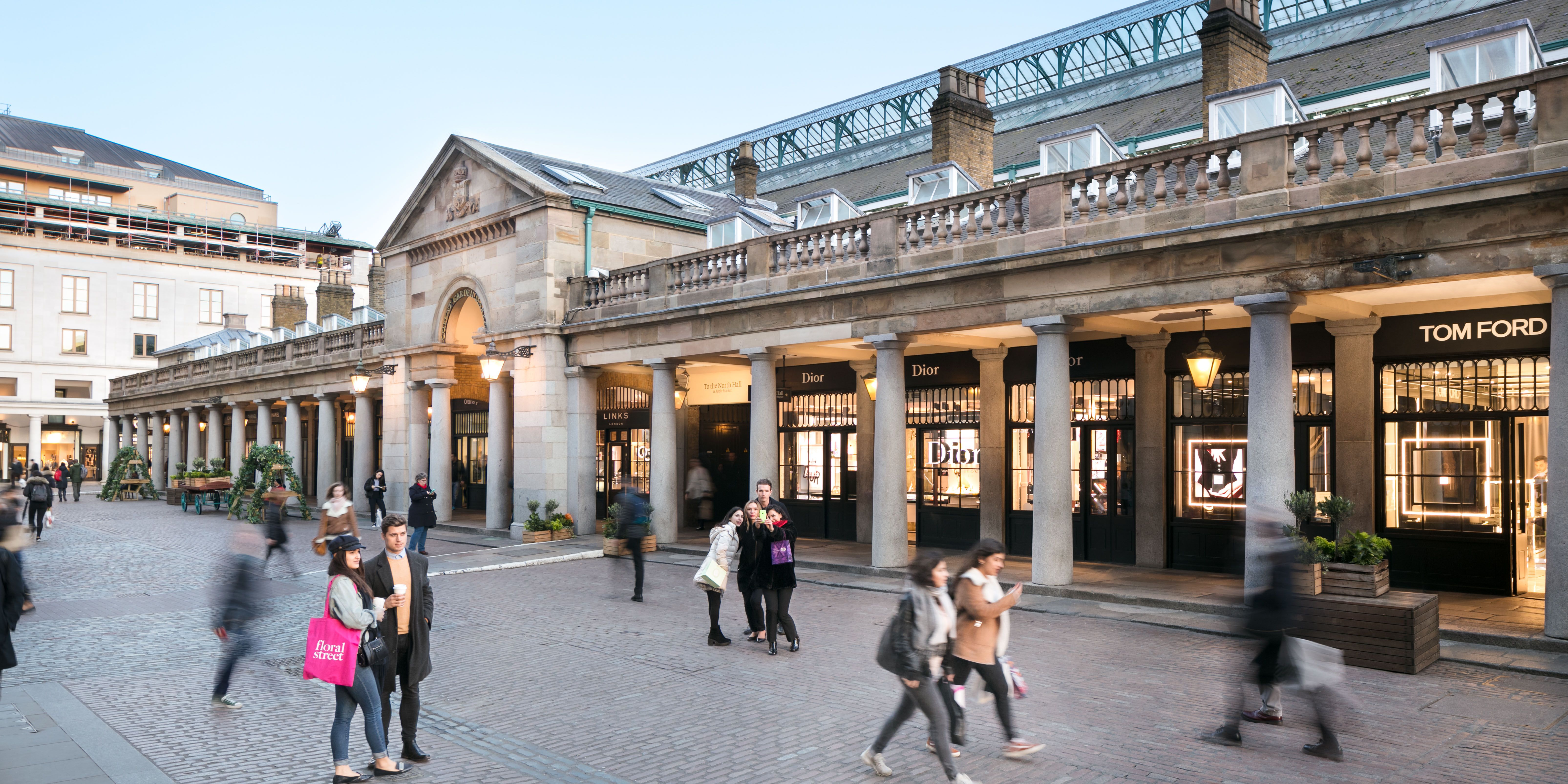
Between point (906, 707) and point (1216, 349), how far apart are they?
1130cm

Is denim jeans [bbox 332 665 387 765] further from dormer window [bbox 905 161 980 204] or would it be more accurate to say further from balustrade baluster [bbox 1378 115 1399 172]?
dormer window [bbox 905 161 980 204]

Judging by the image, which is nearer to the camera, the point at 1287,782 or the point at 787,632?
the point at 1287,782

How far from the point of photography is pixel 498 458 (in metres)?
25.0

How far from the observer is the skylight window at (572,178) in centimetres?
2509

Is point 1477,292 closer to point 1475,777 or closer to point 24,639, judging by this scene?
point 1475,777

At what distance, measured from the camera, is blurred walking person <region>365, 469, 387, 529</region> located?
1062 inches

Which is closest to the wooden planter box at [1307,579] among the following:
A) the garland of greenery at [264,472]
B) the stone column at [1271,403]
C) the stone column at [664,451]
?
the stone column at [1271,403]

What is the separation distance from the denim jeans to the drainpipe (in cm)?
1723

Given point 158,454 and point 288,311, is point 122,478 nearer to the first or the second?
point 158,454

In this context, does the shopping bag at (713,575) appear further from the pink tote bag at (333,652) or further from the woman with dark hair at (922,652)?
the pink tote bag at (333,652)

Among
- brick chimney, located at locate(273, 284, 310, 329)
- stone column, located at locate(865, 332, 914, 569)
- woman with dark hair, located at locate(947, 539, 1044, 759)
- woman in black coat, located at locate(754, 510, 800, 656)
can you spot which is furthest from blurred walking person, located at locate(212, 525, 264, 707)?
brick chimney, located at locate(273, 284, 310, 329)

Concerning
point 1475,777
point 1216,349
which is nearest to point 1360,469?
point 1216,349

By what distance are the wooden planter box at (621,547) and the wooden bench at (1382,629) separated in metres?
11.1

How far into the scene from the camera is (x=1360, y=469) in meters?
14.5
